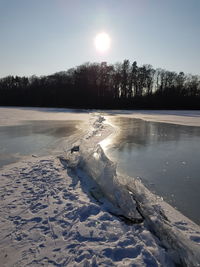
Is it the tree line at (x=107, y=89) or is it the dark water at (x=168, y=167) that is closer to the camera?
the dark water at (x=168, y=167)

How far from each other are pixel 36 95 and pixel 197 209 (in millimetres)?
53211

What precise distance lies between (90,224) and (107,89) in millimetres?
48629

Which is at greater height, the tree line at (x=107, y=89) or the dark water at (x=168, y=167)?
the tree line at (x=107, y=89)

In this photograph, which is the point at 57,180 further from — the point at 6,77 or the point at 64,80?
the point at 6,77

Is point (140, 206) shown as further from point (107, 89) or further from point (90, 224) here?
point (107, 89)

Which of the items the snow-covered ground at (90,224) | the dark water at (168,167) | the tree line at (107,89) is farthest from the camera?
the tree line at (107,89)

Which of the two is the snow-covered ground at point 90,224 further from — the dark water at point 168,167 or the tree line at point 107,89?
the tree line at point 107,89

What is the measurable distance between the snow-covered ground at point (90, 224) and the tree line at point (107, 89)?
133 feet

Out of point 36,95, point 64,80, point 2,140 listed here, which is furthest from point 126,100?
point 2,140

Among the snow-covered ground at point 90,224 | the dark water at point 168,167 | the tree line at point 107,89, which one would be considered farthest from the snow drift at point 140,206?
the tree line at point 107,89

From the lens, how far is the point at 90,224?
Result: 3.20m

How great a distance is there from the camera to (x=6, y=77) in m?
60.4

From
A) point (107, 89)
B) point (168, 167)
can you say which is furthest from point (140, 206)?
point (107, 89)

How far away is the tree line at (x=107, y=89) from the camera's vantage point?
4494 cm
